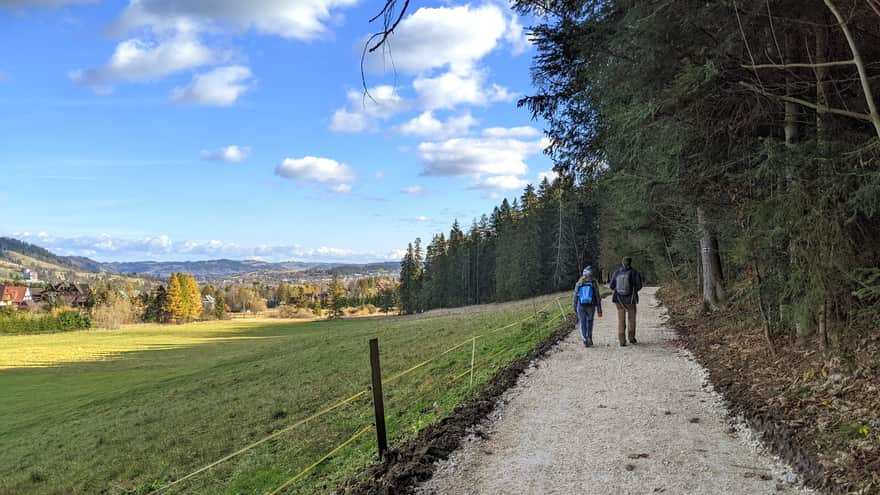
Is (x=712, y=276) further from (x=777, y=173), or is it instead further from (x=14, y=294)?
(x=14, y=294)

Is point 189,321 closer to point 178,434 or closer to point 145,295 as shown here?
point 145,295

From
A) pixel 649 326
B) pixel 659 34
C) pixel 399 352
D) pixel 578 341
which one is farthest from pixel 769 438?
pixel 399 352

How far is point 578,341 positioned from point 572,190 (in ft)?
29.0

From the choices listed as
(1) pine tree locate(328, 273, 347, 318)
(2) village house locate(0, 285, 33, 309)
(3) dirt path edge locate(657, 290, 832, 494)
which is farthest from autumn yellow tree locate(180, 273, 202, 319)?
(3) dirt path edge locate(657, 290, 832, 494)

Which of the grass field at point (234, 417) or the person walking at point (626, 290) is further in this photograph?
the person walking at point (626, 290)

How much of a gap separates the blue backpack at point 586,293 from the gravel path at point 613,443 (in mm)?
2250

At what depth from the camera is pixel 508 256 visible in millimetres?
69500

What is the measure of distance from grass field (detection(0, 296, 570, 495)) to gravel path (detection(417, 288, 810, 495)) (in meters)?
1.55

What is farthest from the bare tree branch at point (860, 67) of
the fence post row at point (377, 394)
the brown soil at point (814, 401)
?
the fence post row at point (377, 394)

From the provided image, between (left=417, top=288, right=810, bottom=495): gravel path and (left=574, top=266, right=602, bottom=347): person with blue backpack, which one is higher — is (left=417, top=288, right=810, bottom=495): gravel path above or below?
below

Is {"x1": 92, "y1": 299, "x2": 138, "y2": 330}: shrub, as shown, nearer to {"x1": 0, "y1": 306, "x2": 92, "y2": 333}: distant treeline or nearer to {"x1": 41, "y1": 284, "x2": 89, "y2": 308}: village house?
{"x1": 0, "y1": 306, "x2": 92, "y2": 333}: distant treeline

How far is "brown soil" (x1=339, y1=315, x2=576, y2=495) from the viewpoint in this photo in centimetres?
503

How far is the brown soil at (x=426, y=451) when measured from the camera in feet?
16.5

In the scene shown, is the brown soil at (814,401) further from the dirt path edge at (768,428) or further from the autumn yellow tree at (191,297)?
the autumn yellow tree at (191,297)
